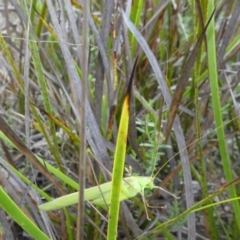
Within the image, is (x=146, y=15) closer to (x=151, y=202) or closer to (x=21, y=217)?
(x=151, y=202)

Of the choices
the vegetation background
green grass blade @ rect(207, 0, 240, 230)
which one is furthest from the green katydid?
green grass blade @ rect(207, 0, 240, 230)

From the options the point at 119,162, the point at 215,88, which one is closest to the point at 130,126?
the point at 215,88

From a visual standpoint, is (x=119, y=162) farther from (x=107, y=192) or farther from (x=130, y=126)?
(x=130, y=126)

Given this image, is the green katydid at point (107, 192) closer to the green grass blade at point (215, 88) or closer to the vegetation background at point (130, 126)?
the vegetation background at point (130, 126)

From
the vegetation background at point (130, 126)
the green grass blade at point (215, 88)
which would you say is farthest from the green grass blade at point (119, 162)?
the green grass blade at point (215, 88)

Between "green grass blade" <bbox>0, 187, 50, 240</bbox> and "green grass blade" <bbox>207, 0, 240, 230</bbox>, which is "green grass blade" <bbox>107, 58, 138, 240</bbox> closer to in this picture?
"green grass blade" <bbox>0, 187, 50, 240</bbox>

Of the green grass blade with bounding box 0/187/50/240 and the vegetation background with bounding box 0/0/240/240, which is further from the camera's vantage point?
the vegetation background with bounding box 0/0/240/240

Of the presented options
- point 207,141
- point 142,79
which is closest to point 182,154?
point 207,141

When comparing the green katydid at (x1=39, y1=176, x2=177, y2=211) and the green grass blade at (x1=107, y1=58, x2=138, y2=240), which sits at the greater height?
the green grass blade at (x1=107, y1=58, x2=138, y2=240)
